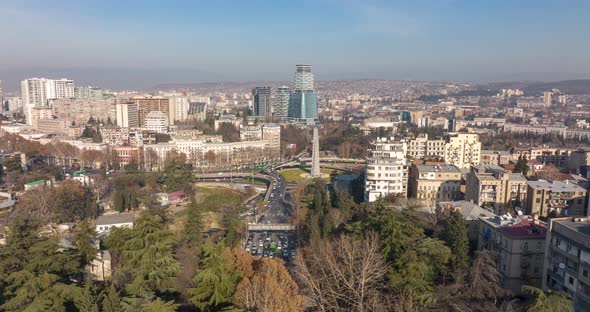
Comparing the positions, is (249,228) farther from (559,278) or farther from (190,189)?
(559,278)

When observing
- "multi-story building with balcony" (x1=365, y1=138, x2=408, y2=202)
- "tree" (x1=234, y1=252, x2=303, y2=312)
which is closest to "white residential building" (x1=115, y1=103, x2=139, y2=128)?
"multi-story building with balcony" (x1=365, y1=138, x2=408, y2=202)

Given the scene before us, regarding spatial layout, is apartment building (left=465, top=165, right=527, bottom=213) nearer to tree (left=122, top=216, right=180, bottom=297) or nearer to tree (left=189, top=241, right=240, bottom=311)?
tree (left=189, top=241, right=240, bottom=311)

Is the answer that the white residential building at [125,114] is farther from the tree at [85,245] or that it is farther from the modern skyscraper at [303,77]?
the tree at [85,245]

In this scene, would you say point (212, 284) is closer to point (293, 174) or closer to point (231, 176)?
point (231, 176)

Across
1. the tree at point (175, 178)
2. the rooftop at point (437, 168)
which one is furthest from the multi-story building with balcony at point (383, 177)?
the tree at point (175, 178)

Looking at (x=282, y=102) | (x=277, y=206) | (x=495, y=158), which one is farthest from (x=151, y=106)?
(x=495, y=158)

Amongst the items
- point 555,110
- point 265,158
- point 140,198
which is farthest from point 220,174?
point 555,110
